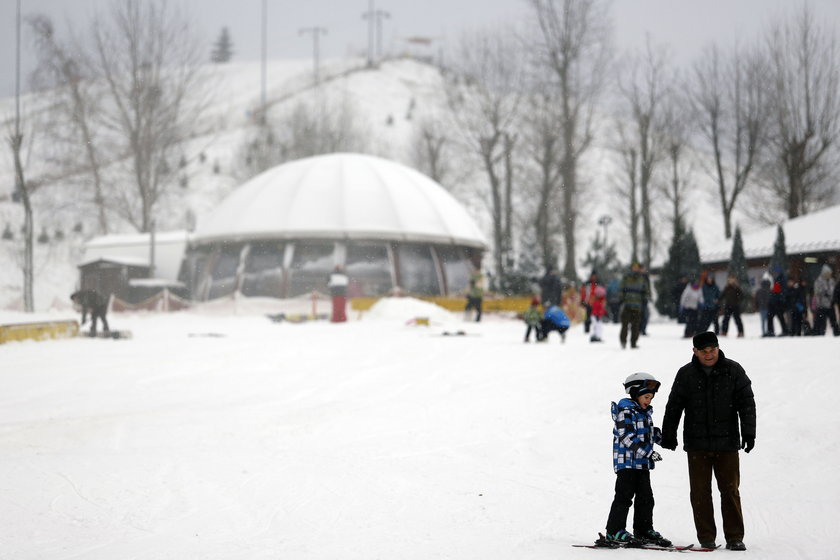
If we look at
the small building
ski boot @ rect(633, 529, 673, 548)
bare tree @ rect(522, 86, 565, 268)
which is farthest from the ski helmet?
bare tree @ rect(522, 86, 565, 268)

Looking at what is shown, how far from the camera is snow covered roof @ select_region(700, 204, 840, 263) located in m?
27.4

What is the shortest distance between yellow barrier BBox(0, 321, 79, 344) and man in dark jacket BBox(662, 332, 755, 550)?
14.0 metres

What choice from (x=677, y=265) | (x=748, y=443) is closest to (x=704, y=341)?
(x=748, y=443)

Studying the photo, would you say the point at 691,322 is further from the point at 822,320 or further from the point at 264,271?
the point at 264,271

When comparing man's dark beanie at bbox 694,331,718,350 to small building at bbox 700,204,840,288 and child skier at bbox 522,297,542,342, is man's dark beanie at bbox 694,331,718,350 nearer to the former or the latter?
child skier at bbox 522,297,542,342

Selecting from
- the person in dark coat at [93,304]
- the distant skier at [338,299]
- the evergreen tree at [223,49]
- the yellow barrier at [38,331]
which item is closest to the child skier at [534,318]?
the distant skier at [338,299]

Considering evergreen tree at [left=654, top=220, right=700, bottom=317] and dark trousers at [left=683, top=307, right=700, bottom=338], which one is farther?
evergreen tree at [left=654, top=220, right=700, bottom=317]

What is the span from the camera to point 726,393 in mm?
4660

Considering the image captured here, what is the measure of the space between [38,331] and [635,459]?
47.2ft

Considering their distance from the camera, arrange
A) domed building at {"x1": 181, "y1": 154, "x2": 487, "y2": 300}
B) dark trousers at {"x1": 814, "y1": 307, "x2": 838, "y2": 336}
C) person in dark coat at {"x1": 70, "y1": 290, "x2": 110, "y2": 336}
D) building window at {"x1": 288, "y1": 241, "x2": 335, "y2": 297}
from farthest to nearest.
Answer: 1. domed building at {"x1": 181, "y1": 154, "x2": 487, "y2": 300}
2. building window at {"x1": 288, "y1": 241, "x2": 335, "y2": 297}
3. person in dark coat at {"x1": 70, "y1": 290, "x2": 110, "y2": 336}
4. dark trousers at {"x1": 814, "y1": 307, "x2": 838, "y2": 336}

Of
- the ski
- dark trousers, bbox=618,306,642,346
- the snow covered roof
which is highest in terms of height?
the snow covered roof

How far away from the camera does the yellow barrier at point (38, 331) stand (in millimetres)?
15672

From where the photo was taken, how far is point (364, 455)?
7.50 m

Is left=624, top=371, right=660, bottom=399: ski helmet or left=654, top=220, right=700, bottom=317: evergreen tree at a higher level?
left=654, top=220, right=700, bottom=317: evergreen tree
